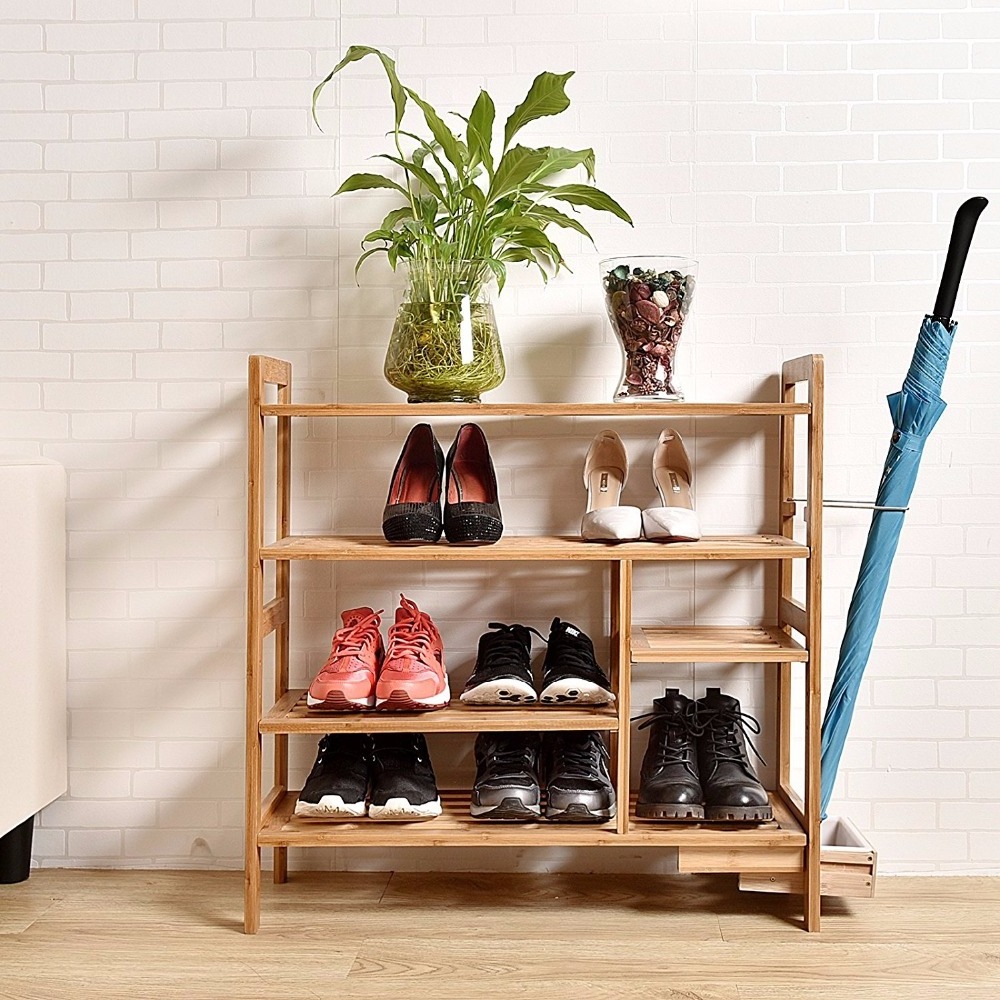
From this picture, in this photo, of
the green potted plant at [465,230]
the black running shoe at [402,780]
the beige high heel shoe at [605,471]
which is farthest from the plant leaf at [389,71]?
the black running shoe at [402,780]

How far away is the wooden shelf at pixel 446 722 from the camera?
2111 millimetres

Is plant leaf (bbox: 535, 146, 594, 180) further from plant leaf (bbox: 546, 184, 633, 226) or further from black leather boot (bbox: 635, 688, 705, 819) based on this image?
black leather boot (bbox: 635, 688, 705, 819)

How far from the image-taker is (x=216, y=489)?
98.4 inches

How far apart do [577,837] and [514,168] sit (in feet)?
4.21

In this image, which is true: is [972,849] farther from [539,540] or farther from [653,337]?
[653,337]

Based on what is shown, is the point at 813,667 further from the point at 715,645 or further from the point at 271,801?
the point at 271,801

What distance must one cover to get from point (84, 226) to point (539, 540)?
48.4 inches

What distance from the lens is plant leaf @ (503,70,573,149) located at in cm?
215

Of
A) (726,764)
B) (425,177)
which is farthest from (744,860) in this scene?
(425,177)

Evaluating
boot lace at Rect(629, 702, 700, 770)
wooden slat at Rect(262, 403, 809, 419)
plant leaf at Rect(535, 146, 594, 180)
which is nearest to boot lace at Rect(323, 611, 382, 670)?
wooden slat at Rect(262, 403, 809, 419)

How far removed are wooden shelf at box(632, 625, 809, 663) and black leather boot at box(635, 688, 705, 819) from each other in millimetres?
136

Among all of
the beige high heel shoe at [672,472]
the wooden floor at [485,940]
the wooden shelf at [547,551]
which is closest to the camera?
the wooden floor at [485,940]

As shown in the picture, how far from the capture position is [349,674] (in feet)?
7.00

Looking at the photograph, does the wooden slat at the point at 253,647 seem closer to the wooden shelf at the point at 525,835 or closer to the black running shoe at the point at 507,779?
the wooden shelf at the point at 525,835
